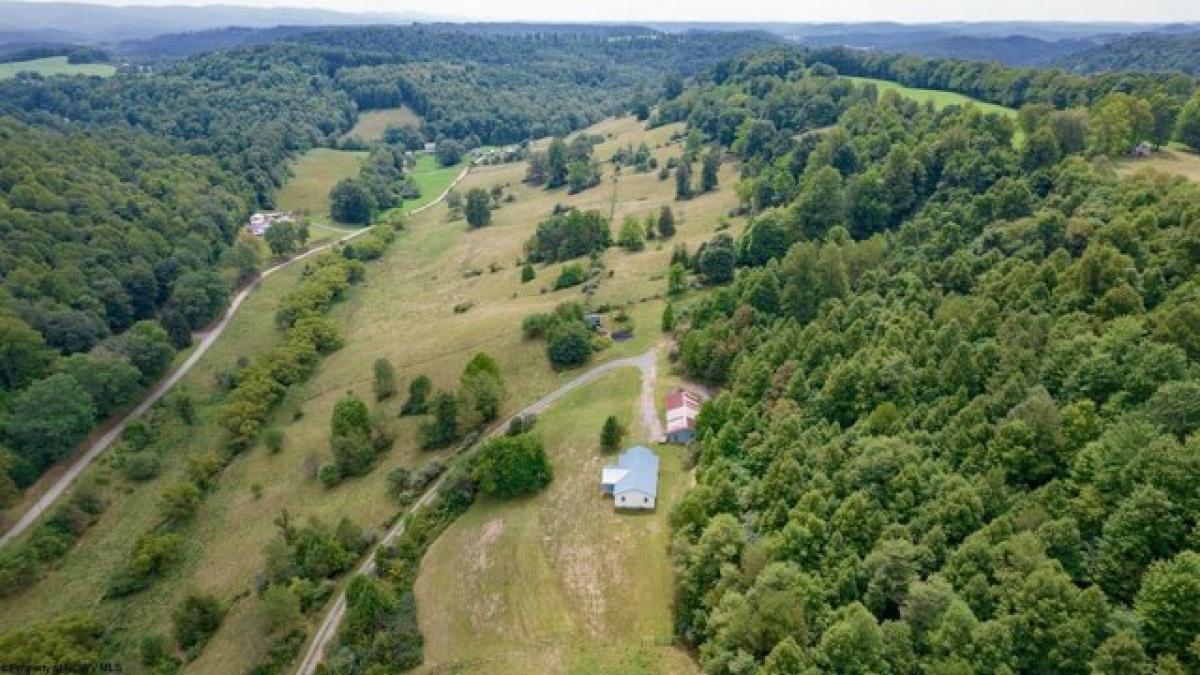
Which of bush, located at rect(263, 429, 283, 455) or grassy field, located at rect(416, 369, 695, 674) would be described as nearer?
grassy field, located at rect(416, 369, 695, 674)

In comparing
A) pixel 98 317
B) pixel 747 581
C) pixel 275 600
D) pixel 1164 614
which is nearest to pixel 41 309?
pixel 98 317

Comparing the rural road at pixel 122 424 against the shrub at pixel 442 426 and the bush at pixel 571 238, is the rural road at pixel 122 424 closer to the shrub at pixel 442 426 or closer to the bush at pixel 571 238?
the shrub at pixel 442 426

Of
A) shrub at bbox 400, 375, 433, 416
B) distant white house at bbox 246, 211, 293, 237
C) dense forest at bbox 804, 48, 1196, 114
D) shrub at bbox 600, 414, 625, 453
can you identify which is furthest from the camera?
distant white house at bbox 246, 211, 293, 237

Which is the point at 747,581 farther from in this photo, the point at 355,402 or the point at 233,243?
the point at 233,243

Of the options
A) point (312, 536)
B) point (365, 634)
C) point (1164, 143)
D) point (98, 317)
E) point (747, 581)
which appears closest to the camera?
point (747, 581)

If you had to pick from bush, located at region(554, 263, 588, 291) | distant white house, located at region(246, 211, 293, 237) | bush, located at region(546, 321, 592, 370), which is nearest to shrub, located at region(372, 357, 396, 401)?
bush, located at region(546, 321, 592, 370)

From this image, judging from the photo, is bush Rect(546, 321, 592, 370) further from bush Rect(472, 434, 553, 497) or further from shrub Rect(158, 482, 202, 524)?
shrub Rect(158, 482, 202, 524)

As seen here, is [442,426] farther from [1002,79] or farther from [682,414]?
[1002,79]
